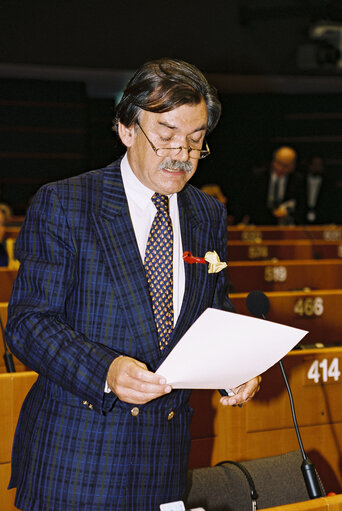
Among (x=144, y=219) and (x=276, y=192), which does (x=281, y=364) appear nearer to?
(x=144, y=219)

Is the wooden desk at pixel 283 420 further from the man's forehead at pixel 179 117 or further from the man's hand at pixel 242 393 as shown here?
the man's forehead at pixel 179 117

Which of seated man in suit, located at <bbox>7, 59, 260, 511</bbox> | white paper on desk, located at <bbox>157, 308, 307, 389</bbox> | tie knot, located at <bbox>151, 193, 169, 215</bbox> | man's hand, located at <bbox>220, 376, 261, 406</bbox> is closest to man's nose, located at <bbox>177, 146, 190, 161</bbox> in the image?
seated man in suit, located at <bbox>7, 59, 260, 511</bbox>

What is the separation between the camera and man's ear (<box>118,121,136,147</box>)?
140 cm

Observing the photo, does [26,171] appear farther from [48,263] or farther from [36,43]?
[48,263]

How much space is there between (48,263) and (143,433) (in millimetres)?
390

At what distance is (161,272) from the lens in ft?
4.42

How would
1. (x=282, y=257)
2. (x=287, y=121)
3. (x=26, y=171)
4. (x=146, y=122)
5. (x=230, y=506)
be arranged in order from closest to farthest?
1. (x=146, y=122)
2. (x=230, y=506)
3. (x=282, y=257)
4. (x=26, y=171)
5. (x=287, y=121)

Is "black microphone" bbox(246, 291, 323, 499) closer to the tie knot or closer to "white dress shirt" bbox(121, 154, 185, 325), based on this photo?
"white dress shirt" bbox(121, 154, 185, 325)

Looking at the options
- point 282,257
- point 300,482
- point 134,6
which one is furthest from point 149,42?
point 300,482

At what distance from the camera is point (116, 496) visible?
4.24 ft

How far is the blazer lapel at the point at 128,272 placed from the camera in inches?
50.2

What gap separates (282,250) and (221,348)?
5.01m

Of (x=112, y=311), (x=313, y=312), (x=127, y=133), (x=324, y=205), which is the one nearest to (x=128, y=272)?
(x=112, y=311)

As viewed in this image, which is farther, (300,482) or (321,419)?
(321,419)
